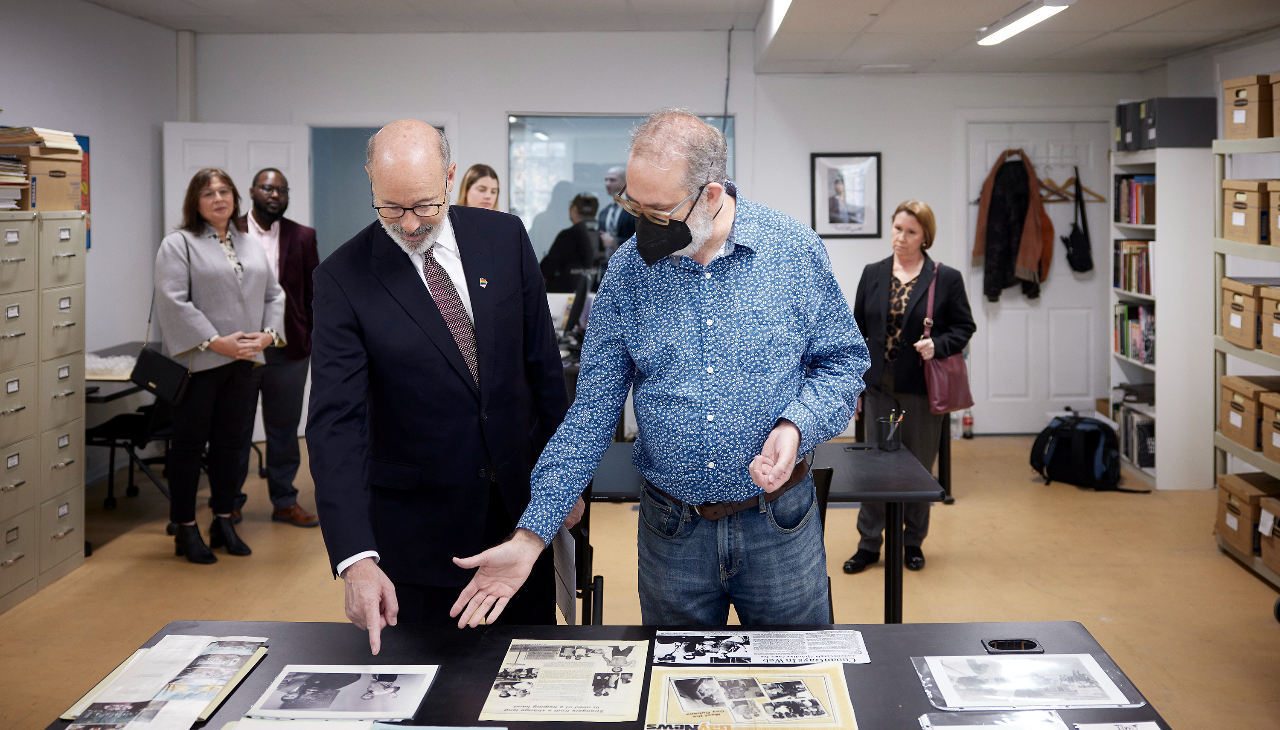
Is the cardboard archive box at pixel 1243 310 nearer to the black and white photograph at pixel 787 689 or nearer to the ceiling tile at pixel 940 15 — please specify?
the ceiling tile at pixel 940 15

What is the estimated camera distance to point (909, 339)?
437cm

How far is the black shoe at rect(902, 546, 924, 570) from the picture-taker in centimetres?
435

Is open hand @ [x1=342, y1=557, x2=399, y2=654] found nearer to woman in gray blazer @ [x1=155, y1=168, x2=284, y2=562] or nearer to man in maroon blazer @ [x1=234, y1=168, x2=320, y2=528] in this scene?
woman in gray blazer @ [x1=155, y1=168, x2=284, y2=562]

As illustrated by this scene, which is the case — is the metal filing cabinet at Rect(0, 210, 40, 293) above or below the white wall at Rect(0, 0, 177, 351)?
below

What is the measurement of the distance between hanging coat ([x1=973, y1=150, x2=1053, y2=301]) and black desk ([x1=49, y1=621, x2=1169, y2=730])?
5.62 meters

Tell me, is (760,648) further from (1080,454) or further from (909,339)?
(1080,454)

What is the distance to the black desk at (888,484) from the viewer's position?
283 cm

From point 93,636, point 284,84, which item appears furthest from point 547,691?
point 284,84

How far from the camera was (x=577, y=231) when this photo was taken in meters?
7.07

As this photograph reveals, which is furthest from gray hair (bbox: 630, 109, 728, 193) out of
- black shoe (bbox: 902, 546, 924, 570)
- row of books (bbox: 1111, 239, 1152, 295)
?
row of books (bbox: 1111, 239, 1152, 295)

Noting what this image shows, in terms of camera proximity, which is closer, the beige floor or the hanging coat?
the beige floor

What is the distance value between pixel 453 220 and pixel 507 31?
5249mm

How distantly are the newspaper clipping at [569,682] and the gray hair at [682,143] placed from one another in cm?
81

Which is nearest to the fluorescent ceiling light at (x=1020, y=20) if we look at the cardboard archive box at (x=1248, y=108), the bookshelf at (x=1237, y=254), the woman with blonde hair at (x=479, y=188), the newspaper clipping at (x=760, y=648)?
the cardboard archive box at (x=1248, y=108)
